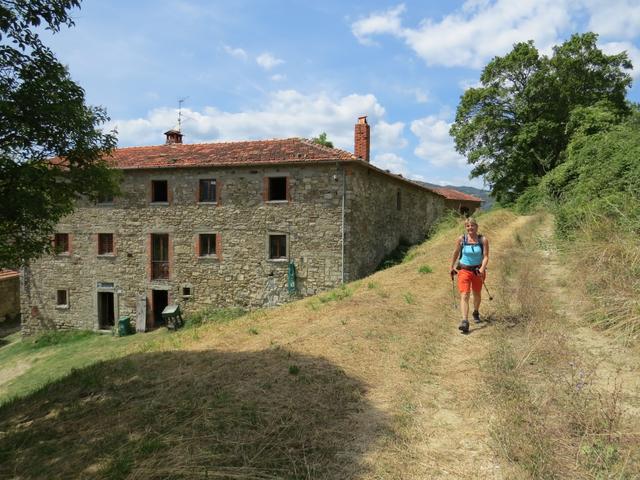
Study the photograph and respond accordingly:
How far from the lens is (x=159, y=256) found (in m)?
18.9

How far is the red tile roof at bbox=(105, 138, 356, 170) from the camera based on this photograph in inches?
657

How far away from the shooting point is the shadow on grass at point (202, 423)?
3.31 meters

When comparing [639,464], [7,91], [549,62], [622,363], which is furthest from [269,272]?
[549,62]

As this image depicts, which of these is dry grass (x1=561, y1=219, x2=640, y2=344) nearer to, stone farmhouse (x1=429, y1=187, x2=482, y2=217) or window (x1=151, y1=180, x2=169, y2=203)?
window (x1=151, y1=180, x2=169, y2=203)

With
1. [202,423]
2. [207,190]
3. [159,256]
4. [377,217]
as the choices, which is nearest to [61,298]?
[159,256]

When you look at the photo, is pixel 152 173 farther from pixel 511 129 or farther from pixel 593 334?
pixel 511 129

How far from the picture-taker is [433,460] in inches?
126

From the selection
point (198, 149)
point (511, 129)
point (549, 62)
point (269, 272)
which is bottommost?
point (269, 272)

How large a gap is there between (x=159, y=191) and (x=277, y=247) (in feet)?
20.5

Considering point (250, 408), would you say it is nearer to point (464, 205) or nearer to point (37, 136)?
point (37, 136)

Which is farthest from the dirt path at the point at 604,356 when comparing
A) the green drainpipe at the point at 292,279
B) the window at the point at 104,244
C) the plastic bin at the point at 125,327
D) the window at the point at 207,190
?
the window at the point at 104,244

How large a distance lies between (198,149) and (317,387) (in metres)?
17.0

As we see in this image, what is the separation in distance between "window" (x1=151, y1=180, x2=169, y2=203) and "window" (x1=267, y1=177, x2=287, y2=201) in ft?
16.2

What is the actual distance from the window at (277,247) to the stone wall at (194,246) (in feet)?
0.74
